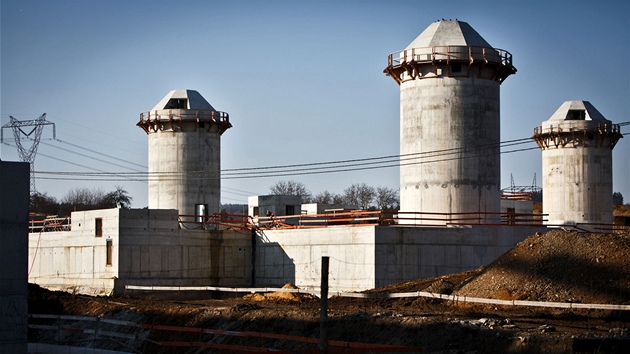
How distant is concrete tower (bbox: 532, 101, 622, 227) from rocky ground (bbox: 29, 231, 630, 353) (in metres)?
32.1

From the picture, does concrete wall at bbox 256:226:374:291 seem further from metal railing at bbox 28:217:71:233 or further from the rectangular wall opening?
metal railing at bbox 28:217:71:233

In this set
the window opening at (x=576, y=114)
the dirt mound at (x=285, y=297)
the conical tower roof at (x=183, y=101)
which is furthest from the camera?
the window opening at (x=576, y=114)

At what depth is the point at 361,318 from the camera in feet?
82.5

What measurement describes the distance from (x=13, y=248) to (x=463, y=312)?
13141 mm

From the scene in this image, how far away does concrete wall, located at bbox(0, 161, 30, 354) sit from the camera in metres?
20.7

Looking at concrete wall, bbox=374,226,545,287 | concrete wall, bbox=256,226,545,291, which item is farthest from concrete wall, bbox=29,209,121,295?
concrete wall, bbox=374,226,545,287

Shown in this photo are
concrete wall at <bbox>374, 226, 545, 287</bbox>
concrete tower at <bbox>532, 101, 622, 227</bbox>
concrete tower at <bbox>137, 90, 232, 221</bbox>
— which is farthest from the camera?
concrete tower at <bbox>532, 101, 622, 227</bbox>

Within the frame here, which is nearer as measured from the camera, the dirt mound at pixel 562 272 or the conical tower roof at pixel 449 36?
the dirt mound at pixel 562 272

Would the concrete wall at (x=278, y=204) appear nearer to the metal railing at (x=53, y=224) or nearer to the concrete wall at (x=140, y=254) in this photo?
the concrete wall at (x=140, y=254)

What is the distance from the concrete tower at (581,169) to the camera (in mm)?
63844

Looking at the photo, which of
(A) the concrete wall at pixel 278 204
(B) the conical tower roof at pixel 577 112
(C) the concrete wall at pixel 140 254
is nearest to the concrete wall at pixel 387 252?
(C) the concrete wall at pixel 140 254

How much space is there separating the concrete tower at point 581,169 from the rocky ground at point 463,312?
3211 centimetres

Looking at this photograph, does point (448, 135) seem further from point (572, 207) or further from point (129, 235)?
point (572, 207)

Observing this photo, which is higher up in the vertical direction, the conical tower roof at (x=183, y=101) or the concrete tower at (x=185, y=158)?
the conical tower roof at (x=183, y=101)
